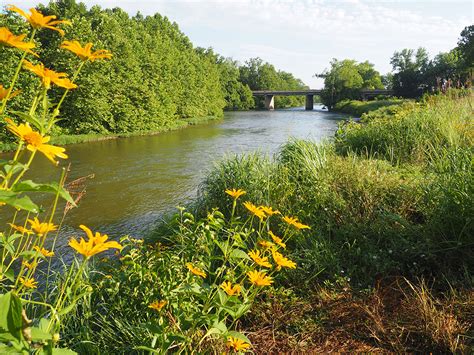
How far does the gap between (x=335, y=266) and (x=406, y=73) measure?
42136 mm

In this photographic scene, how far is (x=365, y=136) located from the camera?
684 centimetres

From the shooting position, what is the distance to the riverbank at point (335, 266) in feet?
7.00

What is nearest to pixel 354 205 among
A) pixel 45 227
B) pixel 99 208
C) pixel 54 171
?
pixel 45 227

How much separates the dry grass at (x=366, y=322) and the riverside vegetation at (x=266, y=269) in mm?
10

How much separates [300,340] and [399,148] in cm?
445

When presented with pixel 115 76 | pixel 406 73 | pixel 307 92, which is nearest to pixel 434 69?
pixel 406 73

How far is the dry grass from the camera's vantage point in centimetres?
207

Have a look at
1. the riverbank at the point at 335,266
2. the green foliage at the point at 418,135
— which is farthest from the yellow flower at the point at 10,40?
the green foliage at the point at 418,135

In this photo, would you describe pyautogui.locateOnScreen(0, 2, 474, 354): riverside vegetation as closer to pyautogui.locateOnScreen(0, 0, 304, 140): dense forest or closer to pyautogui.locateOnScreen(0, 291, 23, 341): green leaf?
pyautogui.locateOnScreen(0, 291, 23, 341): green leaf

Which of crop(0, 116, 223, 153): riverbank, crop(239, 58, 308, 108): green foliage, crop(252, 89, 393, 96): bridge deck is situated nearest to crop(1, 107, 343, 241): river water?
crop(0, 116, 223, 153): riverbank

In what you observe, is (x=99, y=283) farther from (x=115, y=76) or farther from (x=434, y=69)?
(x=434, y=69)

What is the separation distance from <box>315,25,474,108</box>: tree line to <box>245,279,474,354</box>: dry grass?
17.1 meters

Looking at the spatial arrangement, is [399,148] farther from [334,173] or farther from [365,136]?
[334,173]

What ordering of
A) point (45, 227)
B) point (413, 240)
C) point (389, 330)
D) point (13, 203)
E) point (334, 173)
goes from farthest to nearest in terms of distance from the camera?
point (334, 173) < point (413, 240) < point (389, 330) < point (45, 227) < point (13, 203)
